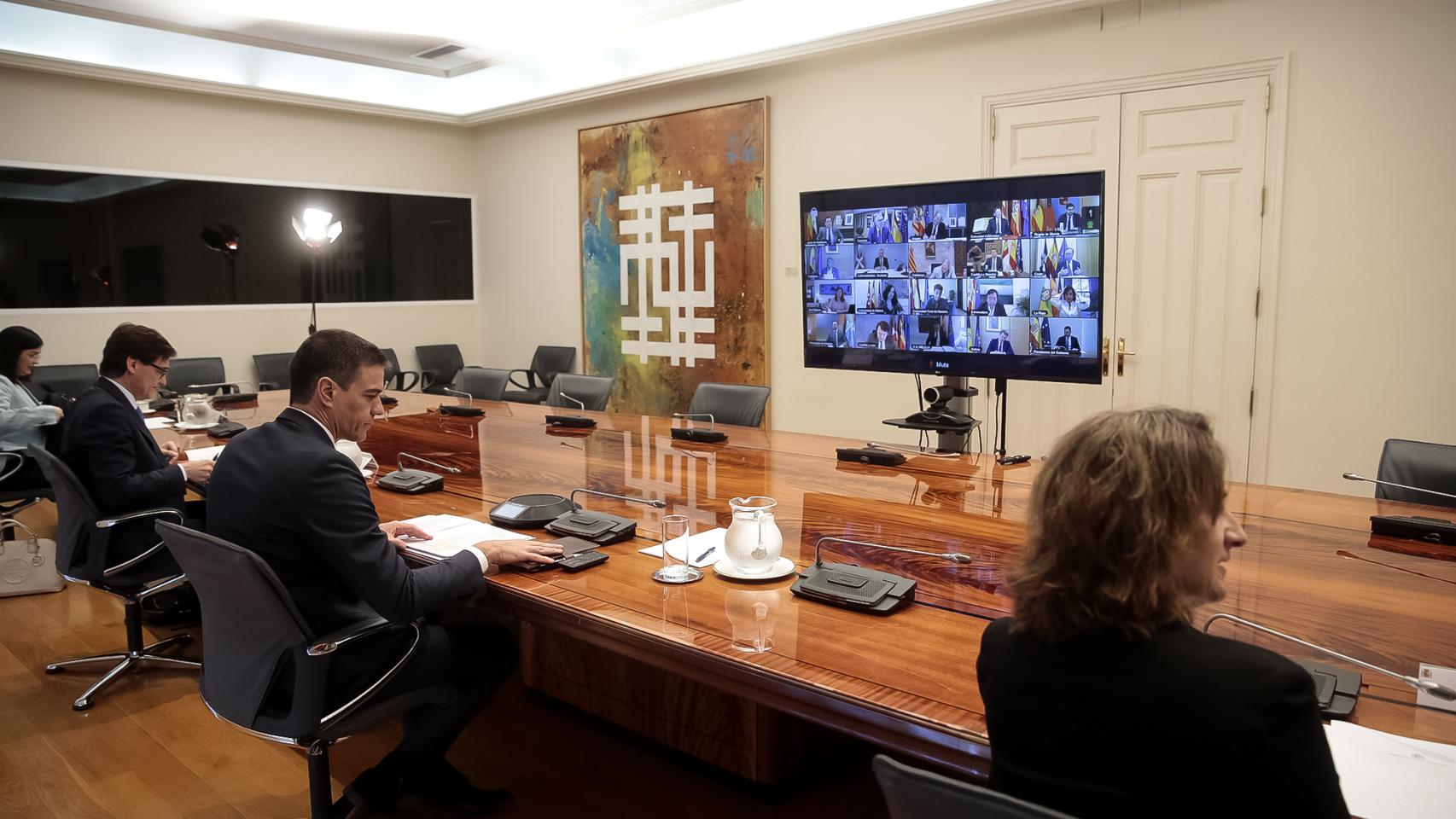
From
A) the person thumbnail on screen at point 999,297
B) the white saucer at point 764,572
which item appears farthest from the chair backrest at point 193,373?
the white saucer at point 764,572

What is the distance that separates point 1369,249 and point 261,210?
25.1 feet

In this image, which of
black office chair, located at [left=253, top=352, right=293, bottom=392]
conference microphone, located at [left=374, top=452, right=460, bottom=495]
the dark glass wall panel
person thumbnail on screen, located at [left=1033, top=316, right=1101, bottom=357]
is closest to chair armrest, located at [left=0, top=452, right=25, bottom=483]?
conference microphone, located at [left=374, top=452, right=460, bottom=495]

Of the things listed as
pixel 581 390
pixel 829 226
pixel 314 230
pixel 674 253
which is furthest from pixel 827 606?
pixel 314 230

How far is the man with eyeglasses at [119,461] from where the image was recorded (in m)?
3.16

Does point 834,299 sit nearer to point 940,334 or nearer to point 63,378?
point 940,334

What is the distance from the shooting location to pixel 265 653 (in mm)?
2035

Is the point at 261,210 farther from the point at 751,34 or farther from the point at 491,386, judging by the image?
the point at 751,34

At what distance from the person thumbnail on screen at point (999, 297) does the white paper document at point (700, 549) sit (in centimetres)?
141

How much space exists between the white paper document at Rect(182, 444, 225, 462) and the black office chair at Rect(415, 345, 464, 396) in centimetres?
465

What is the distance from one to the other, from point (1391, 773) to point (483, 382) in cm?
501

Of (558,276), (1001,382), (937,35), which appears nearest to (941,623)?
(1001,382)

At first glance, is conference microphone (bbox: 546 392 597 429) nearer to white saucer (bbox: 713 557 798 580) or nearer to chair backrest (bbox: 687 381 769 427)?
chair backrest (bbox: 687 381 769 427)

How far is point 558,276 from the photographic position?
28.0 ft

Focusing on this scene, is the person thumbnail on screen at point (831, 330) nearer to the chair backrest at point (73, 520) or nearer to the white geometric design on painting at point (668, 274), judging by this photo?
the chair backrest at point (73, 520)
